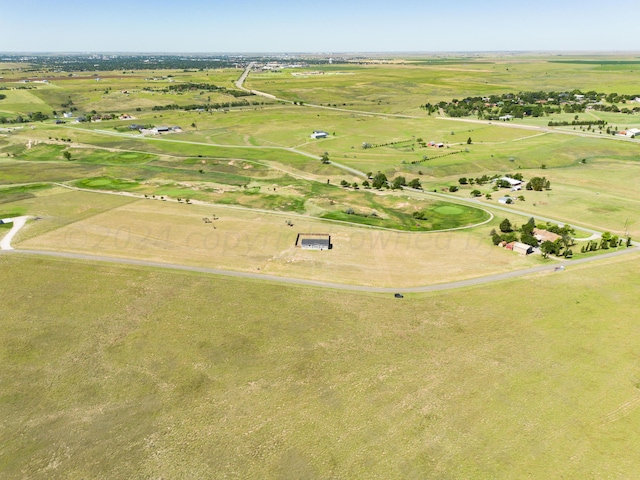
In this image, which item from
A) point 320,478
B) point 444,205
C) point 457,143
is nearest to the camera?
point 320,478

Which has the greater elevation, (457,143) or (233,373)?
(457,143)

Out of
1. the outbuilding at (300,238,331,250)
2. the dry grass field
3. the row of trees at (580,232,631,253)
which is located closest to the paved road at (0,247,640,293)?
the dry grass field

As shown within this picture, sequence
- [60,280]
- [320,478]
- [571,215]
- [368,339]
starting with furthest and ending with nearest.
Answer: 1. [571,215]
2. [60,280]
3. [368,339]
4. [320,478]

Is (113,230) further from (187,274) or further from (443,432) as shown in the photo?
(443,432)

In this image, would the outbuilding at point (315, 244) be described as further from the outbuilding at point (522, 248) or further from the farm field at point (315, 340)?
the outbuilding at point (522, 248)

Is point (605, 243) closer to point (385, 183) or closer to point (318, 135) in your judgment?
point (385, 183)

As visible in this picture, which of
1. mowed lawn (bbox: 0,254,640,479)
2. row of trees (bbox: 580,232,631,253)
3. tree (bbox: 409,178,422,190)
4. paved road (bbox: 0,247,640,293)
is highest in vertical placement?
tree (bbox: 409,178,422,190)

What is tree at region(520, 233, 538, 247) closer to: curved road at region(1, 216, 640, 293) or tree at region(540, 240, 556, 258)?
tree at region(540, 240, 556, 258)

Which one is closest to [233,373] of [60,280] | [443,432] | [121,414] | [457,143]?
[121,414]
